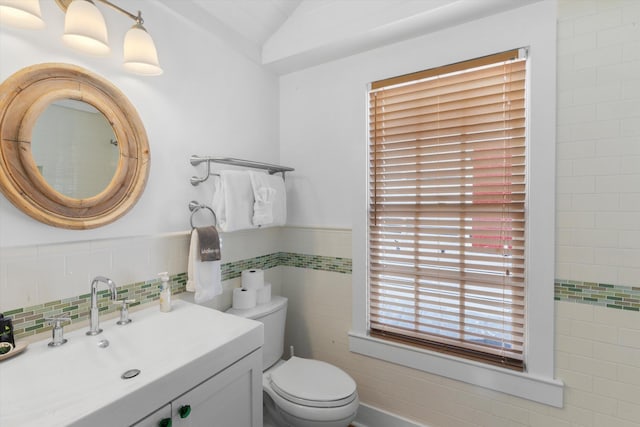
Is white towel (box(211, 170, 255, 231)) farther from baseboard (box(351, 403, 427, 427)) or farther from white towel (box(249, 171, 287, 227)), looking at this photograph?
baseboard (box(351, 403, 427, 427))

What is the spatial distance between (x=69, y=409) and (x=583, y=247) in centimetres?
184

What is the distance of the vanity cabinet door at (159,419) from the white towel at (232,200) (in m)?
0.85

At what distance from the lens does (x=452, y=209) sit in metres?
1.58

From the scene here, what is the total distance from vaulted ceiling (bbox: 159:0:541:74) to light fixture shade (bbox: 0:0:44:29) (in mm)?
627

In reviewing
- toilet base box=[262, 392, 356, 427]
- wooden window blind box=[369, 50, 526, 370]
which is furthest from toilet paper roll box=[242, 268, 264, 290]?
wooden window blind box=[369, 50, 526, 370]

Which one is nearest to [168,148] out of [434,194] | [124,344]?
[124,344]

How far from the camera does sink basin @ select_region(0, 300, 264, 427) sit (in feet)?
2.47

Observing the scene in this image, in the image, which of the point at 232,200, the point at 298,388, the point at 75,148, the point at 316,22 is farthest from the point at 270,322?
the point at 316,22

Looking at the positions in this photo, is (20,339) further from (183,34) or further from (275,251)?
(183,34)

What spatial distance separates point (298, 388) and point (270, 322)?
0.40 m

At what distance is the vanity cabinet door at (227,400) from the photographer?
0.95m

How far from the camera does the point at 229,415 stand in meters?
1.12

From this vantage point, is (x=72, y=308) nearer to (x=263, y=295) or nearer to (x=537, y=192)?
(x=263, y=295)

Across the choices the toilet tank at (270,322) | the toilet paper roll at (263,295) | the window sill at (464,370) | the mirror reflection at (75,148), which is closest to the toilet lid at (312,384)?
the toilet tank at (270,322)
